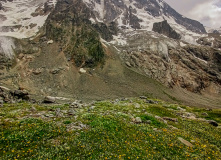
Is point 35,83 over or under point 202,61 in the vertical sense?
under

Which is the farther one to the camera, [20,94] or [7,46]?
[7,46]

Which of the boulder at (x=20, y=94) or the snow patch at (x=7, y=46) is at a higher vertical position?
the snow patch at (x=7, y=46)

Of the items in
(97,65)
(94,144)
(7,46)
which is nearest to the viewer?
(94,144)

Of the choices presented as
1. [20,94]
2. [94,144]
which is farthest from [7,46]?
[94,144]

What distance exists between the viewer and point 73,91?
287 ft

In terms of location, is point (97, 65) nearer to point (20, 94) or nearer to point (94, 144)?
point (20, 94)

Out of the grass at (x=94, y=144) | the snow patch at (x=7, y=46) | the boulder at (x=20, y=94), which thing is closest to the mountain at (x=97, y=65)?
the snow patch at (x=7, y=46)

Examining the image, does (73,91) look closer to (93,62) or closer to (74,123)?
(93,62)

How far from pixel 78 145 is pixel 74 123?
4.57 meters

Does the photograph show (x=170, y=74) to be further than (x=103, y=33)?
No

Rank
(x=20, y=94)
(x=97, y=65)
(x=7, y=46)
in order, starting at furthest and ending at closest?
(x=97, y=65), (x=7, y=46), (x=20, y=94)

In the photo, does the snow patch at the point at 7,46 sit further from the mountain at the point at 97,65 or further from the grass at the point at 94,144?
the grass at the point at 94,144

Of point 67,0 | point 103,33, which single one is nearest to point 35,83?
point 103,33

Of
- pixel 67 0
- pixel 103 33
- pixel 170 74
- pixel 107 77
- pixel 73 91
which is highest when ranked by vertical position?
pixel 67 0
